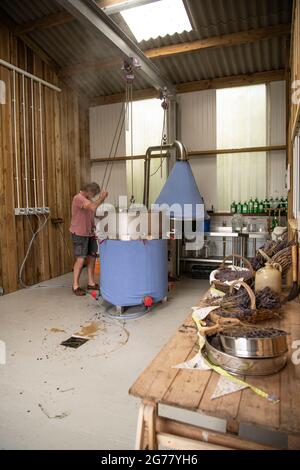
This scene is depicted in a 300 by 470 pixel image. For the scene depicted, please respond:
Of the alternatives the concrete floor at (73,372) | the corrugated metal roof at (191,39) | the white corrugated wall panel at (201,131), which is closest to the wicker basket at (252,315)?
the concrete floor at (73,372)

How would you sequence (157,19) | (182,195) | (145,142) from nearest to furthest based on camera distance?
(157,19)
(182,195)
(145,142)

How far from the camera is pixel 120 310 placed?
342cm

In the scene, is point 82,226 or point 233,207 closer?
point 82,226

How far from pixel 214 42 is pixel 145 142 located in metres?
1.95

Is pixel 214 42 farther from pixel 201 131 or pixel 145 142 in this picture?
pixel 145 142

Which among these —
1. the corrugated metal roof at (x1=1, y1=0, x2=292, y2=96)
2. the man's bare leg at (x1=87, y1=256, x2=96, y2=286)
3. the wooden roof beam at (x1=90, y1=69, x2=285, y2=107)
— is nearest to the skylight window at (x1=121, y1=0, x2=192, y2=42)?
the corrugated metal roof at (x1=1, y1=0, x2=292, y2=96)

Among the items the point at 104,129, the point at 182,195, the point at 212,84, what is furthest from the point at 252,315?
the point at 104,129

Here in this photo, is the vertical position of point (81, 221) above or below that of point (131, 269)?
above

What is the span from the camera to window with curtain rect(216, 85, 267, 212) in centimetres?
499

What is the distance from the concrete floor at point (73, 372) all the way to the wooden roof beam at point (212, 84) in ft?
11.3

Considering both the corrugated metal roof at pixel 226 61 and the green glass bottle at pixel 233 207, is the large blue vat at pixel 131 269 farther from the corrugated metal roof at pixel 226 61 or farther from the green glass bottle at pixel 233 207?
the corrugated metal roof at pixel 226 61

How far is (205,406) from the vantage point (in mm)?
894

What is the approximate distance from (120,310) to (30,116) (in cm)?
309
